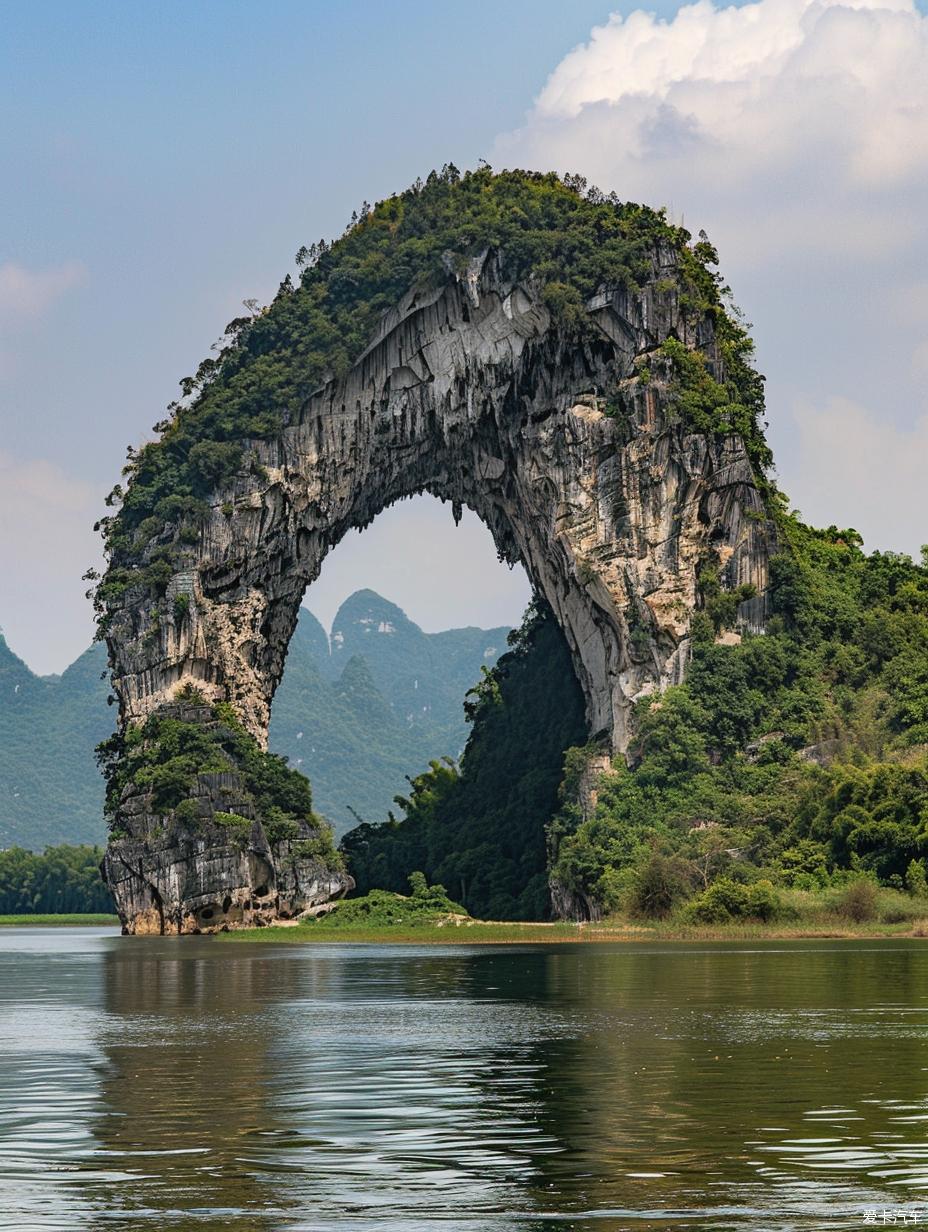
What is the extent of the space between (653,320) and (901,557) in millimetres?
13826

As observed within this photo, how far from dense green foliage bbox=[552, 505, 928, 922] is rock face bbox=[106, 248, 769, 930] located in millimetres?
2244

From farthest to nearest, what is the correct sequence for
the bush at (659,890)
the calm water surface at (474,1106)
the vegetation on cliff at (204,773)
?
the vegetation on cliff at (204,773) → the bush at (659,890) → the calm water surface at (474,1106)

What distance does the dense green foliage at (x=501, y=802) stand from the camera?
8262cm

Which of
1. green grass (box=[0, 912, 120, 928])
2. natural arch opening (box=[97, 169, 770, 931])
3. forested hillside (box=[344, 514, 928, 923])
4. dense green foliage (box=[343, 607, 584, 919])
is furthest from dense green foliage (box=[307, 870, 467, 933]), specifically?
green grass (box=[0, 912, 120, 928])

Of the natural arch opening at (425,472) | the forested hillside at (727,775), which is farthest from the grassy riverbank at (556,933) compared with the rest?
the natural arch opening at (425,472)

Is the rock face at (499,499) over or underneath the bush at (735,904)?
over

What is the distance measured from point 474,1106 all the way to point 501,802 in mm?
70962

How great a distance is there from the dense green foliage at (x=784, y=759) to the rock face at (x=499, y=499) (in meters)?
2.24

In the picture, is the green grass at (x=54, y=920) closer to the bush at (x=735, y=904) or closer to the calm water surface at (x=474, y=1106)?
the bush at (x=735, y=904)

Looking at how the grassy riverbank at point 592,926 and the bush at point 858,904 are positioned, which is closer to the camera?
the grassy riverbank at point 592,926

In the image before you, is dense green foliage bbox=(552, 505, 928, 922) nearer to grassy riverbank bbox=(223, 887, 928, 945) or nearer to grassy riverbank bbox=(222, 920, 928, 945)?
grassy riverbank bbox=(223, 887, 928, 945)

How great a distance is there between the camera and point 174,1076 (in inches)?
763

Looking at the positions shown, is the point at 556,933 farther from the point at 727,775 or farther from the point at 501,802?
the point at 501,802

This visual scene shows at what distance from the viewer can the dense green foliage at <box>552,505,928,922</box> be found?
59.0 meters
